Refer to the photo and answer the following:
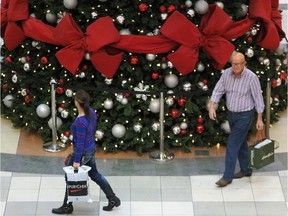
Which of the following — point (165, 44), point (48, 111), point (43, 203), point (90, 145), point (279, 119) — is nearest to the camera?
point (90, 145)

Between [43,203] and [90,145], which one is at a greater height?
[90,145]

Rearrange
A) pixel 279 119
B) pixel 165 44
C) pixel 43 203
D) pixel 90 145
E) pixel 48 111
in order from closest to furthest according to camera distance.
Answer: pixel 90 145
pixel 43 203
pixel 165 44
pixel 48 111
pixel 279 119

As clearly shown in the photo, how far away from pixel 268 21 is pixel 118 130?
2299mm

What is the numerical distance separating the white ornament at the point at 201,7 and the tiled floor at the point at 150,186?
71.2 inches

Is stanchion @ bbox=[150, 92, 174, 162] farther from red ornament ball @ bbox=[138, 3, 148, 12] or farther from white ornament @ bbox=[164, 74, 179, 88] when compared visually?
red ornament ball @ bbox=[138, 3, 148, 12]

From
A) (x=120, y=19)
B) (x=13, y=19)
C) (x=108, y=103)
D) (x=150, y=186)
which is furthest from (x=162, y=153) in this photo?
(x=13, y=19)

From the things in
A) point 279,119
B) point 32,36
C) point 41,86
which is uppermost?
point 32,36

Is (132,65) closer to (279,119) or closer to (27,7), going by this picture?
(27,7)

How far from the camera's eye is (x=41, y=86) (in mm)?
9961

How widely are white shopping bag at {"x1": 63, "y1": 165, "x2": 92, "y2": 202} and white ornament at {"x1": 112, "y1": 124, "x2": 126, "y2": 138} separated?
1672 mm

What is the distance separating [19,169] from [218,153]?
2490 mm

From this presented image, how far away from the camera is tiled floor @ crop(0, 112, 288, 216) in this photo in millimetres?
8352

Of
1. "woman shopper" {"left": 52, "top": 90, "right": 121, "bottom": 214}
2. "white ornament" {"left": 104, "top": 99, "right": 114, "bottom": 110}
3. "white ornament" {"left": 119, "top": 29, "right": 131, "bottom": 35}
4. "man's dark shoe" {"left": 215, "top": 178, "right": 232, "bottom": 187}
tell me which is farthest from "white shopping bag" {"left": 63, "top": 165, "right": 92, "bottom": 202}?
"white ornament" {"left": 119, "top": 29, "right": 131, "bottom": 35}

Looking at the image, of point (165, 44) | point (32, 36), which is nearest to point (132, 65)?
point (165, 44)
